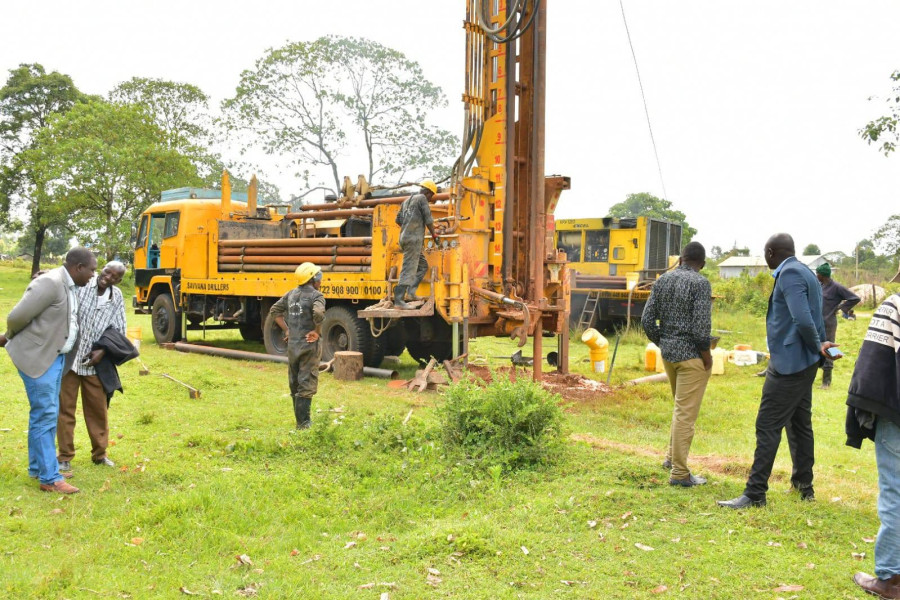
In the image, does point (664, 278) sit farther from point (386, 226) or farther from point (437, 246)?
point (386, 226)

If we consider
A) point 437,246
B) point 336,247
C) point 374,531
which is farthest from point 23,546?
point 336,247

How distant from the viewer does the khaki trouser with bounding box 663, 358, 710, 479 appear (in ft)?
18.1

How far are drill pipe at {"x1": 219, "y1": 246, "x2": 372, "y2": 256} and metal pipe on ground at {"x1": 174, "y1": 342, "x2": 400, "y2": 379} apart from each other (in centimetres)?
183

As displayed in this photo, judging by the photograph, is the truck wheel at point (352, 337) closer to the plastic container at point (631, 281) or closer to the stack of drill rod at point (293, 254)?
the stack of drill rod at point (293, 254)

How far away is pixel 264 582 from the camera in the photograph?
407 centimetres

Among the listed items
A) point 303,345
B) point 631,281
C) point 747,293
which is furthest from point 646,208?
point 303,345

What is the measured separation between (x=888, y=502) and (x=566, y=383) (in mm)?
6591

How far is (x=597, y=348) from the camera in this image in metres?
12.3

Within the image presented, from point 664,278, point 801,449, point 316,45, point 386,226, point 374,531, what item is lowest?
point 374,531

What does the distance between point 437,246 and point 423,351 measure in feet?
10.4

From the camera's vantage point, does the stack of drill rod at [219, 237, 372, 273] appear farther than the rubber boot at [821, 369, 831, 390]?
Yes

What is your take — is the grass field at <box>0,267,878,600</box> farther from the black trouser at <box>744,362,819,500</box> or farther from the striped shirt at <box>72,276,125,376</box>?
the striped shirt at <box>72,276,125,376</box>

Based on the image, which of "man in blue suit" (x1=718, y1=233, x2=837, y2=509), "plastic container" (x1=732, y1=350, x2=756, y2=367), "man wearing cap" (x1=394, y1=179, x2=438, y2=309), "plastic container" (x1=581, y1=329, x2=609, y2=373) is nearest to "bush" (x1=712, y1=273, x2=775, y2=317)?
"plastic container" (x1=732, y1=350, x2=756, y2=367)

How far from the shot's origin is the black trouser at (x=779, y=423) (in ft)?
16.7
